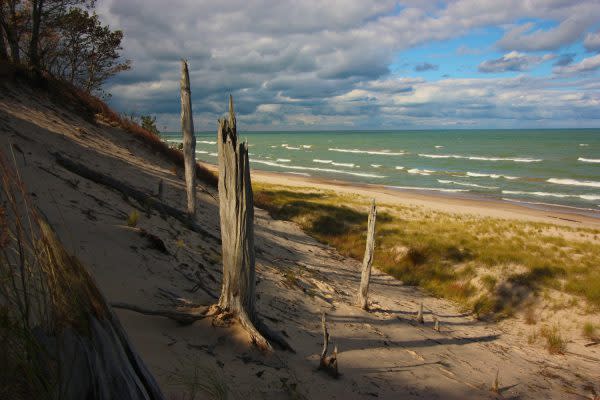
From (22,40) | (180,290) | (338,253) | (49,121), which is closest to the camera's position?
(180,290)

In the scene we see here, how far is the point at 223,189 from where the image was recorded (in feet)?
15.9

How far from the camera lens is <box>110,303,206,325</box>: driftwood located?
A: 4.61 m

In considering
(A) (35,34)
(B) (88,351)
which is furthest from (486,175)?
(B) (88,351)

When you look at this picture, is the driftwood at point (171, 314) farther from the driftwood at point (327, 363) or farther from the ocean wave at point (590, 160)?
the ocean wave at point (590, 160)

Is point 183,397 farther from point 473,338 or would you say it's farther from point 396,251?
point 396,251

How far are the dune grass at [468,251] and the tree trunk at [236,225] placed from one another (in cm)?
1109

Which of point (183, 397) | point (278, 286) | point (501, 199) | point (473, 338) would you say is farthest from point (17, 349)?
point (501, 199)

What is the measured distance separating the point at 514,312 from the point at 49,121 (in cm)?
1799

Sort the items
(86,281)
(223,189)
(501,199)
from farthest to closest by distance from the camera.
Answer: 1. (501,199)
2. (223,189)
3. (86,281)

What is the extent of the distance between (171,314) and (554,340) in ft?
37.6

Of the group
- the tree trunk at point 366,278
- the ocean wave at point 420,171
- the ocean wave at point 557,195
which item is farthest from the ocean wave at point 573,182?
the tree trunk at point 366,278

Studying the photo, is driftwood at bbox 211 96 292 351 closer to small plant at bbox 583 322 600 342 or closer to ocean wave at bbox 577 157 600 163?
small plant at bbox 583 322 600 342

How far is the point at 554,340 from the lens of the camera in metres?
11.4

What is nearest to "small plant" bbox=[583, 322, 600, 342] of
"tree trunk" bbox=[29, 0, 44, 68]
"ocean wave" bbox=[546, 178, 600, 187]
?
"tree trunk" bbox=[29, 0, 44, 68]
